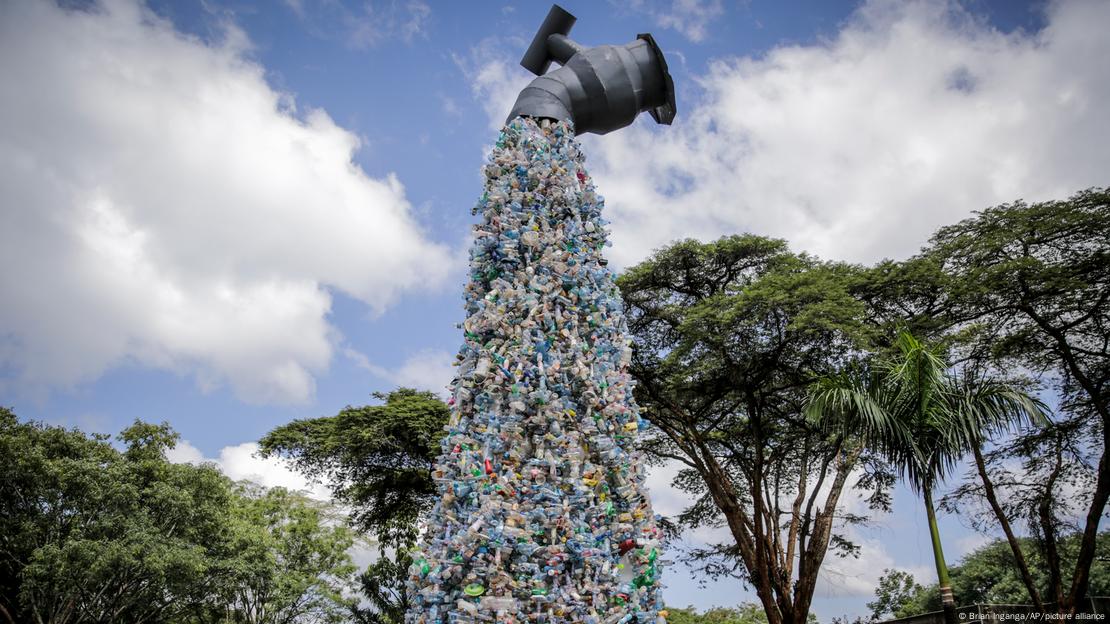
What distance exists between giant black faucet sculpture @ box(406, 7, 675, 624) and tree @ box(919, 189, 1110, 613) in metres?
10.2

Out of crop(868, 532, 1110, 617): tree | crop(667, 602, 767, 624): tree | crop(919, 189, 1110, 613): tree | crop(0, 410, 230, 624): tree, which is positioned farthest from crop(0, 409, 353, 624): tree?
crop(868, 532, 1110, 617): tree

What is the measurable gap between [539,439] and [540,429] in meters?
0.06

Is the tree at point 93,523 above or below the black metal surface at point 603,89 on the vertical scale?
below

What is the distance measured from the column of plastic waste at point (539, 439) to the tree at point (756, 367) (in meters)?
8.25

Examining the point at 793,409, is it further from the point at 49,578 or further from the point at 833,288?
the point at 49,578

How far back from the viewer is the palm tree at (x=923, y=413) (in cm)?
635

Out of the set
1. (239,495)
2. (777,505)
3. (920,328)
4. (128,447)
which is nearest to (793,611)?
(777,505)

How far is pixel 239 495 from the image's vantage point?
19188mm

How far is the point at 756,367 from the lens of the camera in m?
13.4

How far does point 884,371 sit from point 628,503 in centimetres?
448

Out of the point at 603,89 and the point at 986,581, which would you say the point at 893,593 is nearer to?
the point at 986,581

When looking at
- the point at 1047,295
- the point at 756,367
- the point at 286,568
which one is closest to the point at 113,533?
the point at 286,568

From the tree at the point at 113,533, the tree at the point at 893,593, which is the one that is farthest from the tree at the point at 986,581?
the tree at the point at 113,533

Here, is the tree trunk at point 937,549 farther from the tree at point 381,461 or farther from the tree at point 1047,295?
the tree at point 381,461
